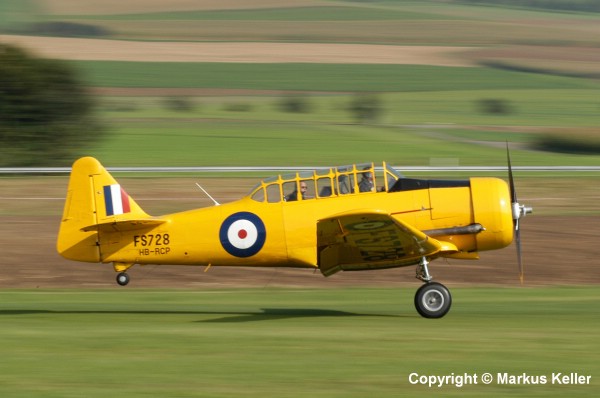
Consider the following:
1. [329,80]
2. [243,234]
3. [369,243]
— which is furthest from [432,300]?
[329,80]

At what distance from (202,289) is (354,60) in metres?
57.3

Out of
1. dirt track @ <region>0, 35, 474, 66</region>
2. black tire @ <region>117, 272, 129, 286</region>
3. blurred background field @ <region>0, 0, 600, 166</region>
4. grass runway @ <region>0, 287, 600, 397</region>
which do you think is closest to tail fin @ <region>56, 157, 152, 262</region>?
black tire @ <region>117, 272, 129, 286</region>

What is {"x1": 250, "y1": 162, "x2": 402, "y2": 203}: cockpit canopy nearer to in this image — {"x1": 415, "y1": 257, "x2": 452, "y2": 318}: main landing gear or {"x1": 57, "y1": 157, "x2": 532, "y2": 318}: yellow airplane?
{"x1": 57, "y1": 157, "x2": 532, "y2": 318}: yellow airplane

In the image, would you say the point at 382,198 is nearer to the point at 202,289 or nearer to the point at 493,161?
the point at 202,289

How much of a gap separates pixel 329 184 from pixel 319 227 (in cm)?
99

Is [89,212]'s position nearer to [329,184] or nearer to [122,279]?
[122,279]

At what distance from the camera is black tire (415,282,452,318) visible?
1420cm

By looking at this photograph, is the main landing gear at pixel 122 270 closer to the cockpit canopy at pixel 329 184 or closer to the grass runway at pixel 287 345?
the grass runway at pixel 287 345

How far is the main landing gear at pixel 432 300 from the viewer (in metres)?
14.2

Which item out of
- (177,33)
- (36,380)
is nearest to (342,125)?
(177,33)

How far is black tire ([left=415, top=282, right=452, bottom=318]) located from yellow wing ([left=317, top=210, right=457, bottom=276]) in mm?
505

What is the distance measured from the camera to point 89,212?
15242 millimetres

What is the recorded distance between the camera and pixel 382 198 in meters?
14.4

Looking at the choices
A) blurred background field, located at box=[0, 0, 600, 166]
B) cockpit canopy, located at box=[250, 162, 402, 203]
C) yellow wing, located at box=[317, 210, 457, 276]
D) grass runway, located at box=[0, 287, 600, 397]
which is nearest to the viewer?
grass runway, located at box=[0, 287, 600, 397]
